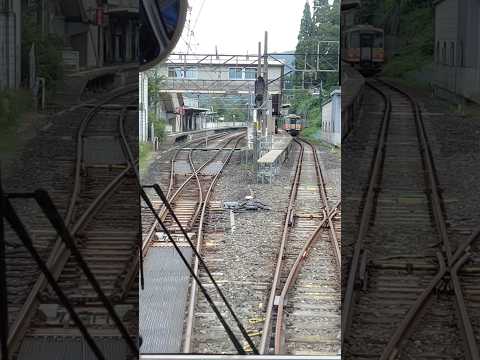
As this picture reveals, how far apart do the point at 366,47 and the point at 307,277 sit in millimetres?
957

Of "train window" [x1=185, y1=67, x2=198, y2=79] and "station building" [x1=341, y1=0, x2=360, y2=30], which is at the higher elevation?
"station building" [x1=341, y1=0, x2=360, y2=30]

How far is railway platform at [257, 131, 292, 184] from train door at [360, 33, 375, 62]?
0.58 metres

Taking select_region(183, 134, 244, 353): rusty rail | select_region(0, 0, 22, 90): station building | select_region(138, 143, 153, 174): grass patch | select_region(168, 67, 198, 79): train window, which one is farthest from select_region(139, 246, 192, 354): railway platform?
select_region(0, 0, 22, 90): station building

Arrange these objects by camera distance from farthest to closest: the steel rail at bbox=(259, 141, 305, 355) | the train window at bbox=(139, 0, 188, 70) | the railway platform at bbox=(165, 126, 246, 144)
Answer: the railway platform at bbox=(165, 126, 246, 144) → the steel rail at bbox=(259, 141, 305, 355) → the train window at bbox=(139, 0, 188, 70)

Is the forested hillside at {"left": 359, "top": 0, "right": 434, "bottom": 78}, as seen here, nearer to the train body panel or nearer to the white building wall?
the train body panel

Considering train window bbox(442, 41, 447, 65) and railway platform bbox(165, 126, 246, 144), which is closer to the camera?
train window bbox(442, 41, 447, 65)

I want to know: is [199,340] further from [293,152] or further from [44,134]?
[44,134]

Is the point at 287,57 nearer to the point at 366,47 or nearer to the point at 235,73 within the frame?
the point at 235,73

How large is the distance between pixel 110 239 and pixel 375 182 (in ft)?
2.99

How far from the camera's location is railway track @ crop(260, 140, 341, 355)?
8.85 feet

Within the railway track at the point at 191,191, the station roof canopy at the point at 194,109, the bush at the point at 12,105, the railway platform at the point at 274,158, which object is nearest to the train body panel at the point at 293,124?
the railway platform at the point at 274,158

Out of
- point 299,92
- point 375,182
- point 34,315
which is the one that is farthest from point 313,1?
point 34,315

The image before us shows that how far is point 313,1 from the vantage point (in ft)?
8.74

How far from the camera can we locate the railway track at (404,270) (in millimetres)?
2254
